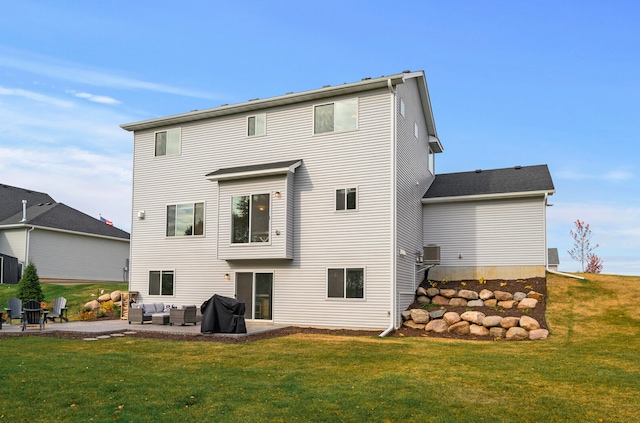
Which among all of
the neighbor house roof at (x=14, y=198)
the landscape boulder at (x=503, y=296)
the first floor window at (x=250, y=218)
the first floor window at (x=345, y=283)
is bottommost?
the landscape boulder at (x=503, y=296)

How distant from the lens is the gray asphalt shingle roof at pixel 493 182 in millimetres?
19172

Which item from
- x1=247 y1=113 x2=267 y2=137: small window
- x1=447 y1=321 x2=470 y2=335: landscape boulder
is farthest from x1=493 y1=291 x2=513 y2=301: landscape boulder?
x1=247 y1=113 x2=267 y2=137: small window

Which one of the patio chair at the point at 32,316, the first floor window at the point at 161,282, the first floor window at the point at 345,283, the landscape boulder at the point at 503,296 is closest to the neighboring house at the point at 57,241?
the first floor window at the point at 161,282

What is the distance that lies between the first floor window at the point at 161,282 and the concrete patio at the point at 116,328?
2541 millimetres

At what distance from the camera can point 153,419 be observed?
21.8 feet

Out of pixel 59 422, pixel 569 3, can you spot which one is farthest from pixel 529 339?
pixel 59 422

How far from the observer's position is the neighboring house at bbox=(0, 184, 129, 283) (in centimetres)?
3102

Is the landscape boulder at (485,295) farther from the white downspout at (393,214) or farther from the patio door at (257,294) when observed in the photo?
the patio door at (257,294)

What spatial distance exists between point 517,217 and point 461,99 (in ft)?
15.9

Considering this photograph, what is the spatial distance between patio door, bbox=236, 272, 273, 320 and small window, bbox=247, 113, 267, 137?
5033 mm

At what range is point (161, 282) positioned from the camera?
20.0 meters

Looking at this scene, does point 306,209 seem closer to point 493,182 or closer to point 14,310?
point 493,182

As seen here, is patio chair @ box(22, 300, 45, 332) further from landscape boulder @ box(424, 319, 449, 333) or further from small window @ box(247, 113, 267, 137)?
landscape boulder @ box(424, 319, 449, 333)

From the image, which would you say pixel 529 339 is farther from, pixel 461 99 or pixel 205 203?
pixel 205 203
